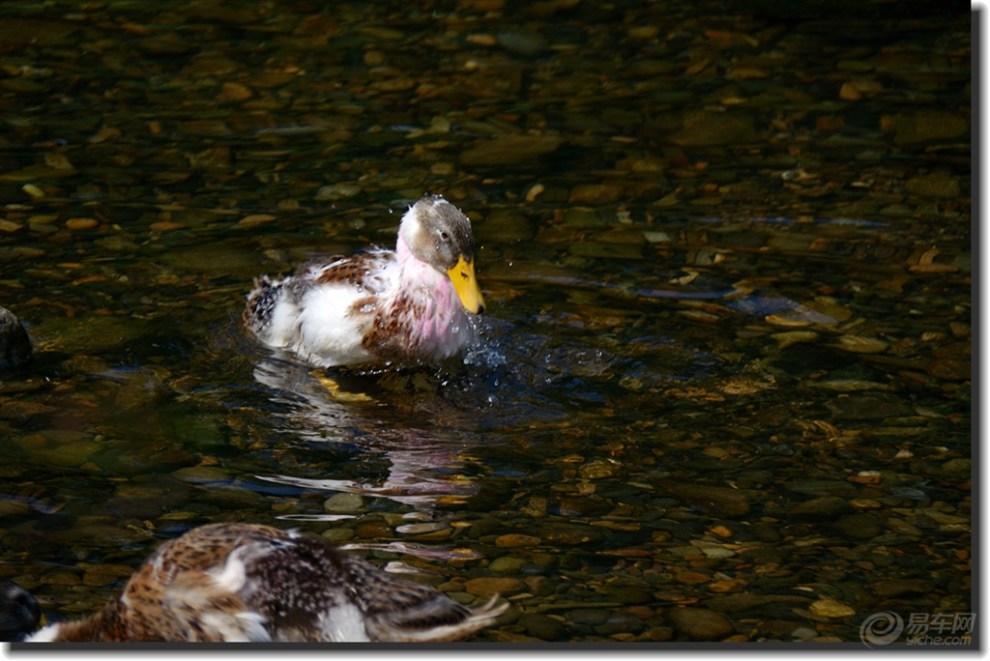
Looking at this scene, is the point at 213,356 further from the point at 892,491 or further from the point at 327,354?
the point at 892,491

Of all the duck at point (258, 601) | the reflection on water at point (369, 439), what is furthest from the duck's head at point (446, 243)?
the duck at point (258, 601)

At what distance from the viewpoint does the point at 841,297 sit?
27.3ft

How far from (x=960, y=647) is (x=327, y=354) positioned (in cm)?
364

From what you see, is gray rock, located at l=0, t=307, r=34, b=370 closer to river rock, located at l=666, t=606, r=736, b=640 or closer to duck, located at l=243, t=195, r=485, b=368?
duck, located at l=243, t=195, r=485, b=368

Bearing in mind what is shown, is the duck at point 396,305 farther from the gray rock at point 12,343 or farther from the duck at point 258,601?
the duck at point 258,601

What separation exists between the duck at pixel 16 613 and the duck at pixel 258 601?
0.74 ft

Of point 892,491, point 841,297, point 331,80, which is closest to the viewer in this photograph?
point 892,491

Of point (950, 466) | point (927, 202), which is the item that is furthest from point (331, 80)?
point (950, 466)

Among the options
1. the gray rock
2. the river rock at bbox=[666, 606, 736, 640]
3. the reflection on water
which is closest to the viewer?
the river rock at bbox=[666, 606, 736, 640]

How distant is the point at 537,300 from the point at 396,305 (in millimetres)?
870

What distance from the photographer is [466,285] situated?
7.86 m

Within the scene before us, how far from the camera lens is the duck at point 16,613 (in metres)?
5.36

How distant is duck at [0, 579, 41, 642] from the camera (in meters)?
5.36

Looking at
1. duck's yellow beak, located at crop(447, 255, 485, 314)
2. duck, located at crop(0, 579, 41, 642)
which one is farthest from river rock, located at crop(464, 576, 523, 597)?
duck's yellow beak, located at crop(447, 255, 485, 314)
